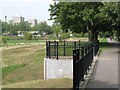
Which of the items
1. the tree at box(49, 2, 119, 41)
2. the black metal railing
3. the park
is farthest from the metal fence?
the tree at box(49, 2, 119, 41)

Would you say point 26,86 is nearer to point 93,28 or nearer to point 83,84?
point 83,84

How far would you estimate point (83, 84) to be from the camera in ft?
32.9

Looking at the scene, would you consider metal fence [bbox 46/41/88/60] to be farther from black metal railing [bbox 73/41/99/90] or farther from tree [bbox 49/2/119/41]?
tree [bbox 49/2/119/41]

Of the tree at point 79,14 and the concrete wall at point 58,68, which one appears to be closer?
the concrete wall at point 58,68

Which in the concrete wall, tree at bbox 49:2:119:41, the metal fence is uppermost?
tree at bbox 49:2:119:41

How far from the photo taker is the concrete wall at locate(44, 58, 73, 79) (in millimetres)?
16736

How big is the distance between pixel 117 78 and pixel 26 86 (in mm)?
3708

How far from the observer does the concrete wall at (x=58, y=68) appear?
16.7m

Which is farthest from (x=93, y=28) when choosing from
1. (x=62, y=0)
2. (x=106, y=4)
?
(x=106, y=4)

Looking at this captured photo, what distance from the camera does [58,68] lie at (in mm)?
17297

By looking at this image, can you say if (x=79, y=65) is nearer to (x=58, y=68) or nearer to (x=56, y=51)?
(x=58, y=68)

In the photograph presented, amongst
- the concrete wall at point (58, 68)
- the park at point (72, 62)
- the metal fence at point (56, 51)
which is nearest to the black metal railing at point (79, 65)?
the park at point (72, 62)

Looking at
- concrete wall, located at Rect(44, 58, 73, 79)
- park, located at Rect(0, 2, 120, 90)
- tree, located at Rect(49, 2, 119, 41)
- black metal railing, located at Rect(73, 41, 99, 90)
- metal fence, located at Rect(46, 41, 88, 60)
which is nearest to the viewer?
black metal railing, located at Rect(73, 41, 99, 90)

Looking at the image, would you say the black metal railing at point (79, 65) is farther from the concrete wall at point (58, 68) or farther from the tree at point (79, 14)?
the tree at point (79, 14)
